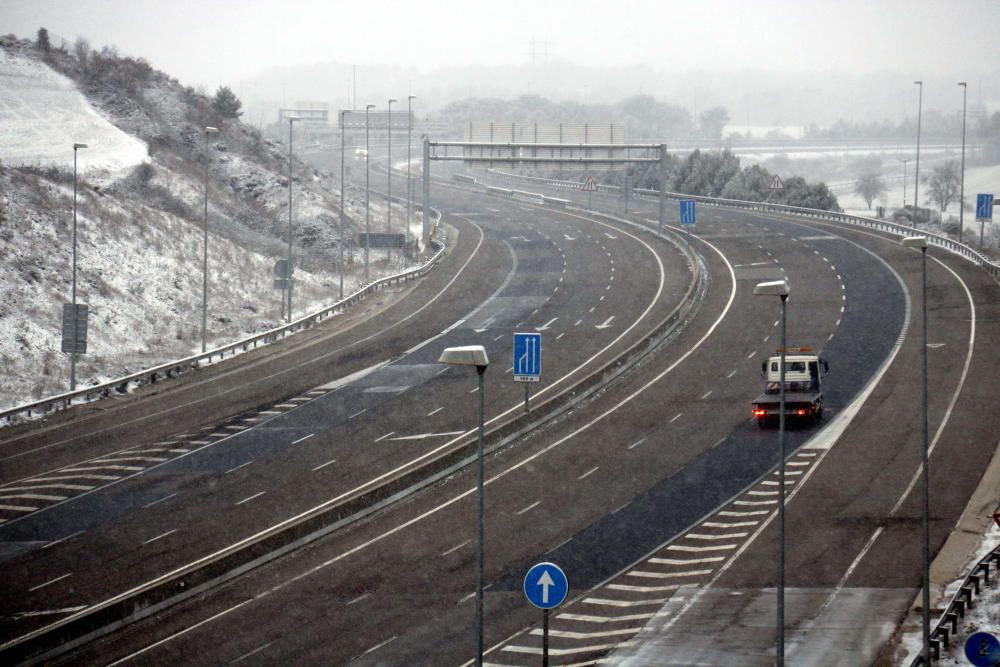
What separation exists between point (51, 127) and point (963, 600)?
7723 cm

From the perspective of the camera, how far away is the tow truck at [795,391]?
46094mm

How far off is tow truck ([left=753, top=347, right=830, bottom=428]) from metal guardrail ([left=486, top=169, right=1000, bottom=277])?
18.8m

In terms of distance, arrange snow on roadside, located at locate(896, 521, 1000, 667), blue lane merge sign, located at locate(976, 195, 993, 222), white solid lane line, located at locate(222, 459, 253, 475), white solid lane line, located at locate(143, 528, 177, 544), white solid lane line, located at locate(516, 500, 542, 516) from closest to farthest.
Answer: snow on roadside, located at locate(896, 521, 1000, 667) → white solid lane line, located at locate(143, 528, 177, 544) → white solid lane line, located at locate(516, 500, 542, 516) → white solid lane line, located at locate(222, 459, 253, 475) → blue lane merge sign, located at locate(976, 195, 993, 222)

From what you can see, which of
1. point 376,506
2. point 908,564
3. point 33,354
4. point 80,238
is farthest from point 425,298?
point 908,564

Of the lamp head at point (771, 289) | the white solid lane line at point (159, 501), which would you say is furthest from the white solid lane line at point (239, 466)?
the lamp head at point (771, 289)

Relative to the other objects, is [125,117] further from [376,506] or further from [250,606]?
[250,606]

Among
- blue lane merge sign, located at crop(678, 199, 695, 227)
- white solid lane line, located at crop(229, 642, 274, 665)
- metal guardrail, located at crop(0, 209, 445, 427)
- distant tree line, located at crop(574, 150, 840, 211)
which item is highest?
distant tree line, located at crop(574, 150, 840, 211)

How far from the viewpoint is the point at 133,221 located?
76.5 m

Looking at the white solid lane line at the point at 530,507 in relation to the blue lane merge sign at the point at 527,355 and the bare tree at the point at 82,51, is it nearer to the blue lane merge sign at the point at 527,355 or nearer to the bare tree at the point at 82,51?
the blue lane merge sign at the point at 527,355

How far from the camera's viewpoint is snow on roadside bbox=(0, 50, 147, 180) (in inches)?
3317

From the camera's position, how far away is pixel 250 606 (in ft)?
98.8

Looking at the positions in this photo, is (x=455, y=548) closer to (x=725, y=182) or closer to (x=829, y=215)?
(x=829, y=215)

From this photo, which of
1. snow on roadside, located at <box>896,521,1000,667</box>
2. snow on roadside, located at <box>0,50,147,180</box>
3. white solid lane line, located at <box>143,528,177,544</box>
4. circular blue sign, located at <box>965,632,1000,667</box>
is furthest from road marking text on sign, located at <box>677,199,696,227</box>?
circular blue sign, located at <box>965,632,1000,667</box>

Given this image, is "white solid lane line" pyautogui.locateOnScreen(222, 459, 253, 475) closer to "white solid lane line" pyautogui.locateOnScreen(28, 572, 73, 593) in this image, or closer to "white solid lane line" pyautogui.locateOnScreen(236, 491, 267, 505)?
"white solid lane line" pyautogui.locateOnScreen(236, 491, 267, 505)
